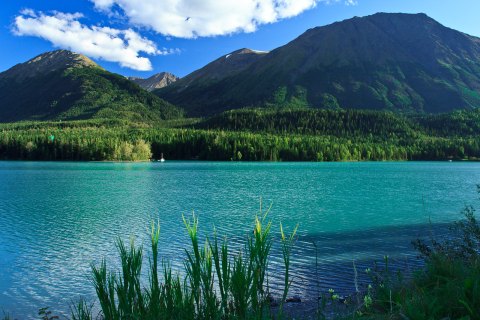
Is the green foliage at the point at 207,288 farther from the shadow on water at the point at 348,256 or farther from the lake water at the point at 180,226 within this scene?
the shadow on water at the point at 348,256

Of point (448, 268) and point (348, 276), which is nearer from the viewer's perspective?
point (448, 268)

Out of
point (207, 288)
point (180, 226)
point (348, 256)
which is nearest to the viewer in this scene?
point (207, 288)

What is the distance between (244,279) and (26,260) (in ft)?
76.6

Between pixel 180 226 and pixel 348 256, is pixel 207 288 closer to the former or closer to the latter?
pixel 348 256

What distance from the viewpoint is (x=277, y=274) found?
22797 millimetres

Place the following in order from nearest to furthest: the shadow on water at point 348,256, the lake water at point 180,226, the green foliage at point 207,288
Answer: the green foliage at point 207,288 < the shadow on water at point 348,256 < the lake water at point 180,226

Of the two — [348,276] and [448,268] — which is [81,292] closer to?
[348,276]

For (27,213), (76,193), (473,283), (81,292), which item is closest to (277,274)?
(81,292)

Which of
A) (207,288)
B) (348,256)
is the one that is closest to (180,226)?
(348,256)

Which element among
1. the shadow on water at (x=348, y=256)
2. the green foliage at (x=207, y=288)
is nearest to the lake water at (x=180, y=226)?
the shadow on water at (x=348, y=256)

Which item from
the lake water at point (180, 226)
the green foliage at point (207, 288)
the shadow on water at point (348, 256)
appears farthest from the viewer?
the lake water at point (180, 226)

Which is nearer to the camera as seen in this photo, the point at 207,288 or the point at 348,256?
the point at 207,288

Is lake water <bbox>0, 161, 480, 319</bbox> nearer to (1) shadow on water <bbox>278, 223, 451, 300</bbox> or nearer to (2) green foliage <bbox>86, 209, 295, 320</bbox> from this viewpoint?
(1) shadow on water <bbox>278, 223, 451, 300</bbox>

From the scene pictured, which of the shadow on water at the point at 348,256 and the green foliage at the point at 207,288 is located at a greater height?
the green foliage at the point at 207,288
